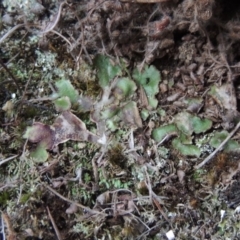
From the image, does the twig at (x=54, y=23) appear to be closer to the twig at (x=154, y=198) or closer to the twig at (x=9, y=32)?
the twig at (x=9, y=32)

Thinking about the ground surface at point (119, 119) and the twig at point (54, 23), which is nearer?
the ground surface at point (119, 119)

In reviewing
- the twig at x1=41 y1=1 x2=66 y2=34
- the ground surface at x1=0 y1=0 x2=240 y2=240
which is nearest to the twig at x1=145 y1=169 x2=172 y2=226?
the ground surface at x1=0 y1=0 x2=240 y2=240

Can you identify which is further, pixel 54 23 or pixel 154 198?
pixel 54 23

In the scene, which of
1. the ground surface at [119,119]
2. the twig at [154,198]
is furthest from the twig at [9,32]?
the twig at [154,198]

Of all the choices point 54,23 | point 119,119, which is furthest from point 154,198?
point 54,23

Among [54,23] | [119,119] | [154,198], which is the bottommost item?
[154,198]

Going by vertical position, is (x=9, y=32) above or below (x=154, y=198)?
above

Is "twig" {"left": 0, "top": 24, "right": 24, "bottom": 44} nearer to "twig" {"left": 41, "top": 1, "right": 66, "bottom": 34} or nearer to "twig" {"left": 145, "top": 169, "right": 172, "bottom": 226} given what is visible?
"twig" {"left": 41, "top": 1, "right": 66, "bottom": 34}

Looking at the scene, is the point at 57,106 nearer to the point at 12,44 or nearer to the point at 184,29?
the point at 12,44

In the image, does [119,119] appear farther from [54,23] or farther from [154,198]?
[54,23]
